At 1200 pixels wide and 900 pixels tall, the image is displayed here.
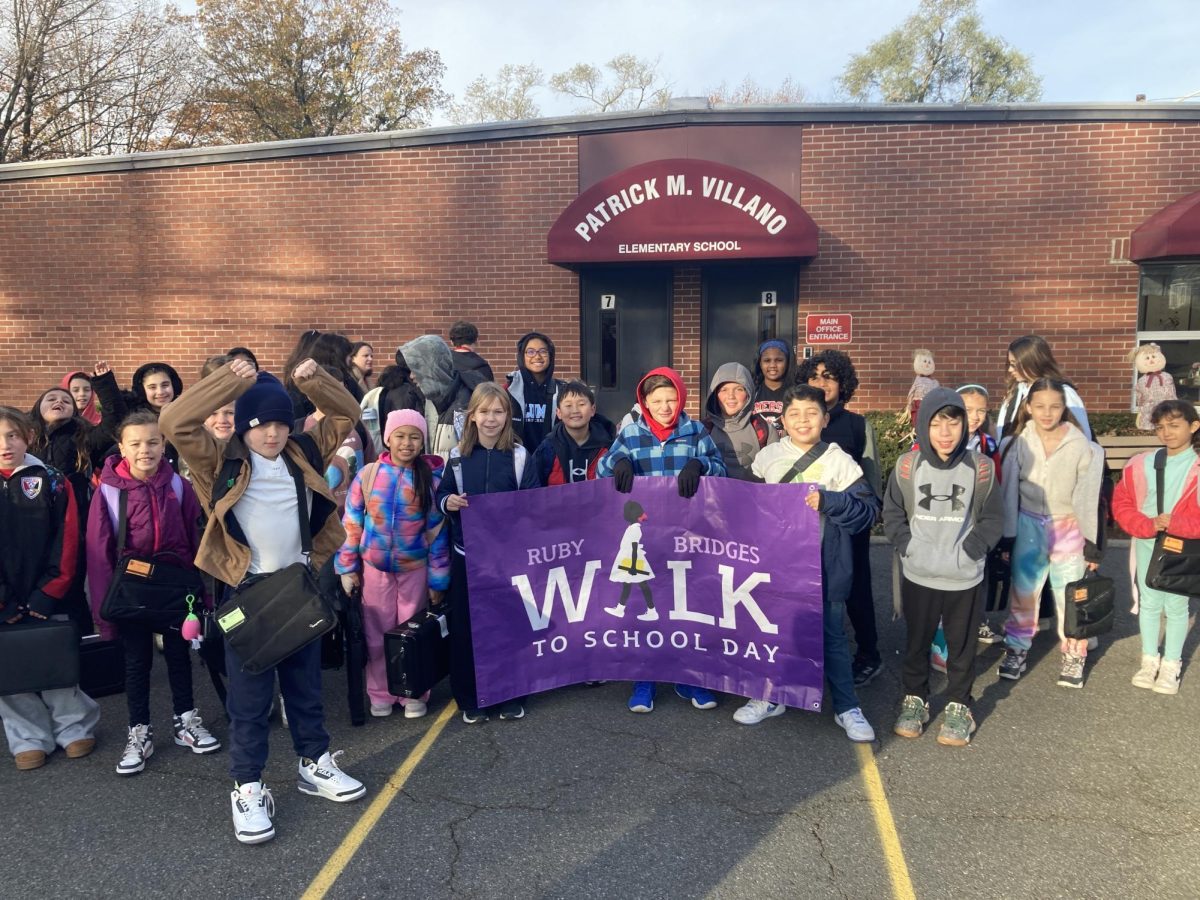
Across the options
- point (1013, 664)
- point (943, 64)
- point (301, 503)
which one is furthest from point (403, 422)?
point (943, 64)

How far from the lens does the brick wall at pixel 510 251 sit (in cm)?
995

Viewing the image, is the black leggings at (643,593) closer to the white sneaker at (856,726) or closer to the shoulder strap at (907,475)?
the white sneaker at (856,726)

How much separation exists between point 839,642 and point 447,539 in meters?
2.11

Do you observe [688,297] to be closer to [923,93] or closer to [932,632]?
[932,632]

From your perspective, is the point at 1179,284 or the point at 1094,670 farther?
the point at 1179,284

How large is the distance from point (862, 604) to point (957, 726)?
88cm

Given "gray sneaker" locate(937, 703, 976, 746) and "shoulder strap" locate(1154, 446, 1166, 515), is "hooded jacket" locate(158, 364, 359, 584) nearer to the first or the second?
A: "gray sneaker" locate(937, 703, 976, 746)

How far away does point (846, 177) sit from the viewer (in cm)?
1014

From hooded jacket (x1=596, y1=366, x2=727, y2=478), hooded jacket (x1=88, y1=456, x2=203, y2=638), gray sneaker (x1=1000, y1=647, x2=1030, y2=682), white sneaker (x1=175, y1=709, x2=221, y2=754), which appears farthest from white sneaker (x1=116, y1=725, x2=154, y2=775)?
gray sneaker (x1=1000, y1=647, x2=1030, y2=682)

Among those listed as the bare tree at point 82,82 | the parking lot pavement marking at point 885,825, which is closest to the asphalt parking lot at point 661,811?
the parking lot pavement marking at point 885,825

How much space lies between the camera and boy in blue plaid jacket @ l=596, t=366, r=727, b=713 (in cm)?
423

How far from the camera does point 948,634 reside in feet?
13.6

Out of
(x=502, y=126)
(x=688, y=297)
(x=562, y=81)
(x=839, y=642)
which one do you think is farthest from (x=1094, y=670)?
(x=562, y=81)

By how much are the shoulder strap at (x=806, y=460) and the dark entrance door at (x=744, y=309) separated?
6488 mm
